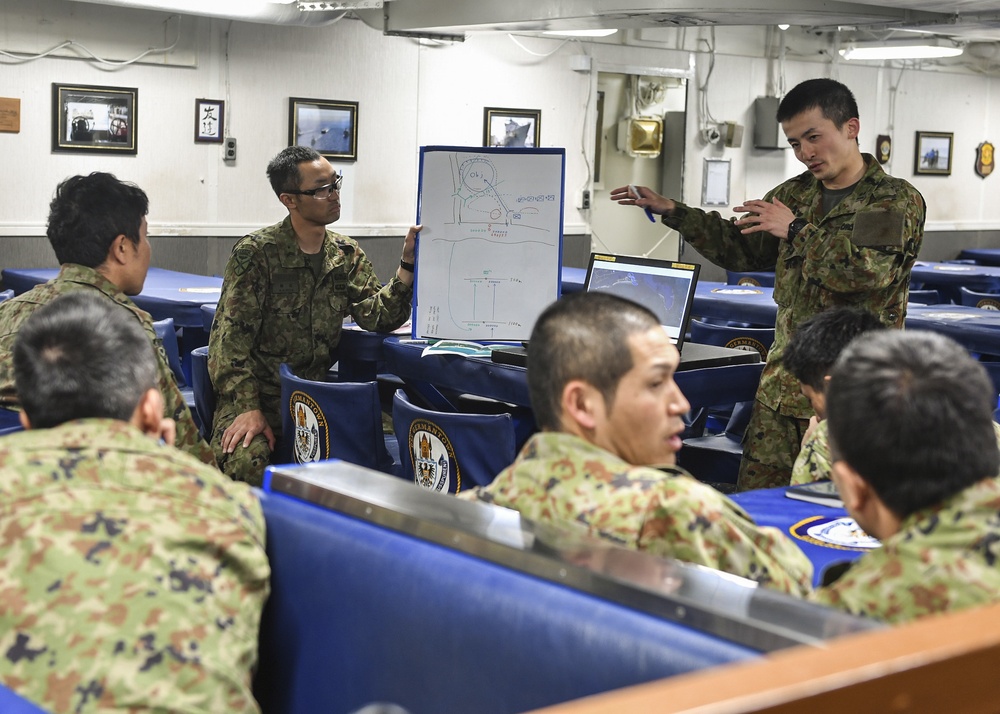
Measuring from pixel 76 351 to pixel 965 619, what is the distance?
4.12ft

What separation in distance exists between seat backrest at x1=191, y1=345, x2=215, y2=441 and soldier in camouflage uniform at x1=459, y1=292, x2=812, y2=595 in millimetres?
2652

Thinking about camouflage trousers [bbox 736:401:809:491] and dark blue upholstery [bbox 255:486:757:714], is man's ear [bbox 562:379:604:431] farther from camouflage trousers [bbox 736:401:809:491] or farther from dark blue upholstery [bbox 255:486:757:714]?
camouflage trousers [bbox 736:401:809:491]

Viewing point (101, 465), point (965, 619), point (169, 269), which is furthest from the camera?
point (169, 269)

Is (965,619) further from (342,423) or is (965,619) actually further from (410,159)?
(410,159)

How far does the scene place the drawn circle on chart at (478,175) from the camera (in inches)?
173

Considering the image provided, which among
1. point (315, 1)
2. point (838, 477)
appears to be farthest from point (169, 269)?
point (838, 477)

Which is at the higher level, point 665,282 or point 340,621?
point 665,282

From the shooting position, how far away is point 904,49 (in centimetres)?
993

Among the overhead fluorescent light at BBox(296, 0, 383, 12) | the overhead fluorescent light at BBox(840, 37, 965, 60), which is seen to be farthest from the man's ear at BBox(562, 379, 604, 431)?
the overhead fluorescent light at BBox(840, 37, 965, 60)

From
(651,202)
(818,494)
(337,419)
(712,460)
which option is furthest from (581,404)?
(712,460)

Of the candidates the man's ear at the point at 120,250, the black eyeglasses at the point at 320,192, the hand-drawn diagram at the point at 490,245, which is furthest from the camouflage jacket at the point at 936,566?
the black eyeglasses at the point at 320,192

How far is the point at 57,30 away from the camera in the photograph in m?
7.70

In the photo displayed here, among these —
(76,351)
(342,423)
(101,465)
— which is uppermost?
(76,351)

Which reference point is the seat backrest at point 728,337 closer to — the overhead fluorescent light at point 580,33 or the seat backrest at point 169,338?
the seat backrest at point 169,338
